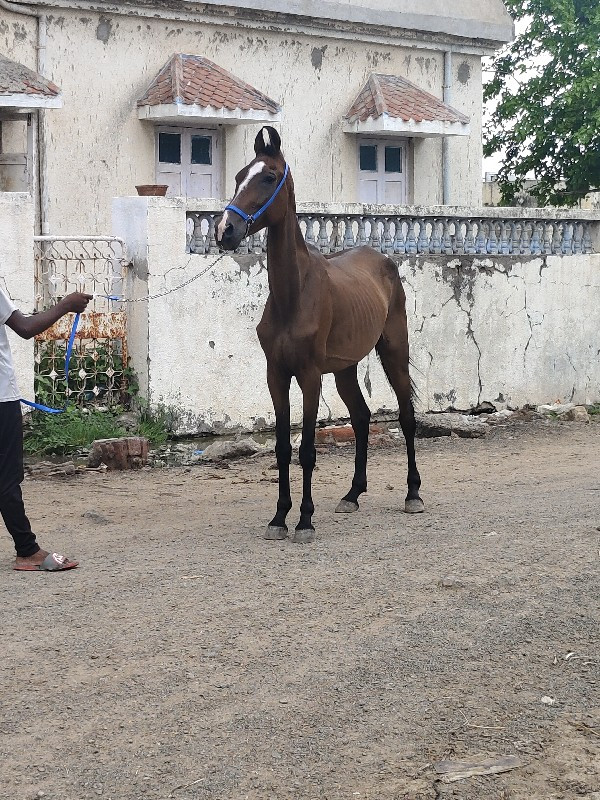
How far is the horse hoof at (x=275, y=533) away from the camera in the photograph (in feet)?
26.4

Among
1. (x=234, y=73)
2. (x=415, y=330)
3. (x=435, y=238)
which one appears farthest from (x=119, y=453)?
→ (x=234, y=73)

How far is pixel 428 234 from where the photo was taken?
13.7 m

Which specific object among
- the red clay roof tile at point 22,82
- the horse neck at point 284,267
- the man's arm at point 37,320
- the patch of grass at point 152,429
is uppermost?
the red clay roof tile at point 22,82

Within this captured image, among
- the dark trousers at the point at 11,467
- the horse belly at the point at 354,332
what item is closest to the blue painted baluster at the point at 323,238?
the horse belly at the point at 354,332

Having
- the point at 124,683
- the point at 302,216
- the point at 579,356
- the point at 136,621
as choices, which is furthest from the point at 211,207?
the point at 124,683

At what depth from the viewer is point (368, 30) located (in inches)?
693

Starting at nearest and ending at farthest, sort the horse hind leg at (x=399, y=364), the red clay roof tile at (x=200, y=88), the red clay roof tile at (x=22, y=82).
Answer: the horse hind leg at (x=399, y=364) → the red clay roof tile at (x=22, y=82) → the red clay roof tile at (x=200, y=88)

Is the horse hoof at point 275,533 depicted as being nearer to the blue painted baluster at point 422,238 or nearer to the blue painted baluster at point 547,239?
the blue painted baluster at point 422,238

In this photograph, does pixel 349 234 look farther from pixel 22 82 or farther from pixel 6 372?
pixel 6 372

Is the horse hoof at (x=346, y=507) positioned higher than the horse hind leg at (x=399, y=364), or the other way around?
the horse hind leg at (x=399, y=364)

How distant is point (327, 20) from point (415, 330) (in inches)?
220

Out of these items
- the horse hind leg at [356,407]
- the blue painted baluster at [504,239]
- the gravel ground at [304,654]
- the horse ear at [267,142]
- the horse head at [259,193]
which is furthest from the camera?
the blue painted baluster at [504,239]

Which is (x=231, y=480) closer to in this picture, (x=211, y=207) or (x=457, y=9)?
(x=211, y=207)

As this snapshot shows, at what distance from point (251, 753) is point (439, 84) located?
15317 mm
